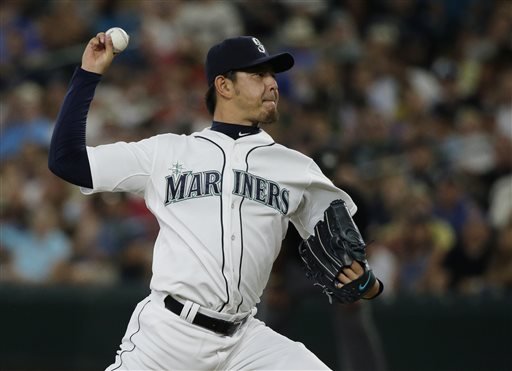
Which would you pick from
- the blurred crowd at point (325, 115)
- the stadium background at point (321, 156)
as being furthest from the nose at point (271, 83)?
the blurred crowd at point (325, 115)

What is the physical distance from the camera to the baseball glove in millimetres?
4051

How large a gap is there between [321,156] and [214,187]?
2414 mm

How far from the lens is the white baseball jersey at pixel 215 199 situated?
399 cm

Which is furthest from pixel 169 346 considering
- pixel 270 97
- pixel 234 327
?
pixel 270 97

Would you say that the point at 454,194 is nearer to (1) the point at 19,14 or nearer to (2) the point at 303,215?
(2) the point at 303,215

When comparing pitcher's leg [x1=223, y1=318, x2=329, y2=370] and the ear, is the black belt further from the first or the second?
the ear

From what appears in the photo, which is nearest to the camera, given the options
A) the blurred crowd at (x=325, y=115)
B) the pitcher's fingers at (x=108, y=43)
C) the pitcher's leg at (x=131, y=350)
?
the pitcher's leg at (x=131, y=350)

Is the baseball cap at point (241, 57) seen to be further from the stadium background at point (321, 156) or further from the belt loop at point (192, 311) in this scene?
the stadium background at point (321, 156)

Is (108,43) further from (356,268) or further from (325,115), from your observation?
(325,115)

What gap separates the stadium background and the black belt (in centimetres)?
253

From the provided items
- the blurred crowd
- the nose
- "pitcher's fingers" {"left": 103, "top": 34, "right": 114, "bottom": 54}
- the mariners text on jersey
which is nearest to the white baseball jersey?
the mariners text on jersey

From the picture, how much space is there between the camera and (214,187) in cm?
407

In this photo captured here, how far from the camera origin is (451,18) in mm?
10680

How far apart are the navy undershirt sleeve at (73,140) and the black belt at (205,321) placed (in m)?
0.53
